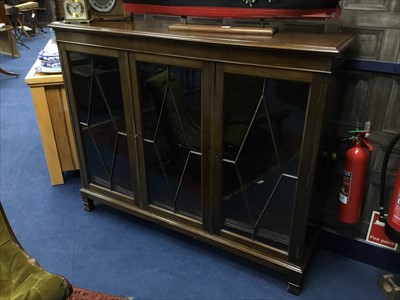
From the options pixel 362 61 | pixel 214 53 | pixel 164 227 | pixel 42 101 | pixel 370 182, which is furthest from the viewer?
pixel 42 101

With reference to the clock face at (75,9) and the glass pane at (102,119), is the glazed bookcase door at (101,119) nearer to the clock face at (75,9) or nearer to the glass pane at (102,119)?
the glass pane at (102,119)

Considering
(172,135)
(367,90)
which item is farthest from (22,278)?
(367,90)

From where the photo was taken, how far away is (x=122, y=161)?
1.94 meters

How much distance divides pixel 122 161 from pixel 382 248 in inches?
53.0

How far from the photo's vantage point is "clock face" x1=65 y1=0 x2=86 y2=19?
67.8 inches

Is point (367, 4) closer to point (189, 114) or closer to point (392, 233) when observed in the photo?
point (189, 114)

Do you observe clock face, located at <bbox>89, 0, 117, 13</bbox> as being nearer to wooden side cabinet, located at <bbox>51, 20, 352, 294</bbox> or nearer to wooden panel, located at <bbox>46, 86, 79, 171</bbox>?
wooden side cabinet, located at <bbox>51, 20, 352, 294</bbox>

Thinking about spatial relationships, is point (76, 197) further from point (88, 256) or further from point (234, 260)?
point (234, 260)

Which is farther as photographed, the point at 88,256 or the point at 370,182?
the point at 88,256

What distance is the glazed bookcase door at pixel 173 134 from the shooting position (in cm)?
152

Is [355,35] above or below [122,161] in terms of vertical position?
above

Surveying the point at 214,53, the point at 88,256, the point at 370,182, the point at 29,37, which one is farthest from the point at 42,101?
the point at 29,37

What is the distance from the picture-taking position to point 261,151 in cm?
146

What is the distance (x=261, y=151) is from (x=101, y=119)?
88 cm
